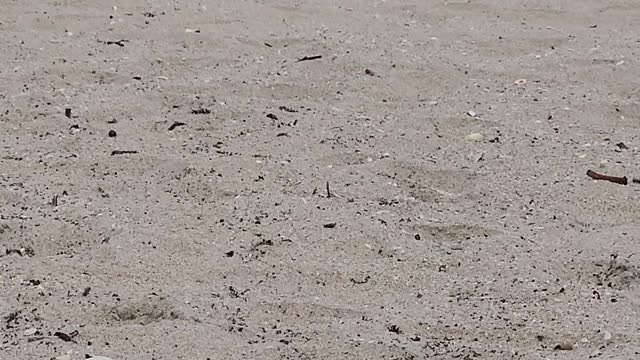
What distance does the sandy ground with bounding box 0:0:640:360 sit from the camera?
1.95 metres

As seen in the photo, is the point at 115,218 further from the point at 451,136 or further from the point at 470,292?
the point at 451,136

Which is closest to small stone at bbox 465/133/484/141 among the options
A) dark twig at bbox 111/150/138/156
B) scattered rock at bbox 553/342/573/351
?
dark twig at bbox 111/150/138/156

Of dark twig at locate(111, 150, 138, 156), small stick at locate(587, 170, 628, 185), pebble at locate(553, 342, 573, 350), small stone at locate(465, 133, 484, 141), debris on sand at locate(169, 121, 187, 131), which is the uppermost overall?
small stick at locate(587, 170, 628, 185)

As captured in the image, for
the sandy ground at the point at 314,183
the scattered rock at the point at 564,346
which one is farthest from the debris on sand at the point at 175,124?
the scattered rock at the point at 564,346

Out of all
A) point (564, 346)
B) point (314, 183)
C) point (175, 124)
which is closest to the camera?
point (564, 346)

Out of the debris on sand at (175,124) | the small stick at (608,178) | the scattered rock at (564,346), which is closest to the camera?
the scattered rock at (564,346)

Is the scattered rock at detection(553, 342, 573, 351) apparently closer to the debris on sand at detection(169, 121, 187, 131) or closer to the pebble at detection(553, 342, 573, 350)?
the pebble at detection(553, 342, 573, 350)

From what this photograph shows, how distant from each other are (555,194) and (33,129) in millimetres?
1262

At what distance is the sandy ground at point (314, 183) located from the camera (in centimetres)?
195

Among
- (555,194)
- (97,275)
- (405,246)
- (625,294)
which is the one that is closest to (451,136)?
(555,194)

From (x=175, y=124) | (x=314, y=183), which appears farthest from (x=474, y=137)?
(x=175, y=124)

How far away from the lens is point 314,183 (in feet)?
8.25

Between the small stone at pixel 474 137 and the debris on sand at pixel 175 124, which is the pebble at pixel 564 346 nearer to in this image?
the small stone at pixel 474 137

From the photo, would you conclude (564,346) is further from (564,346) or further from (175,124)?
(175,124)
